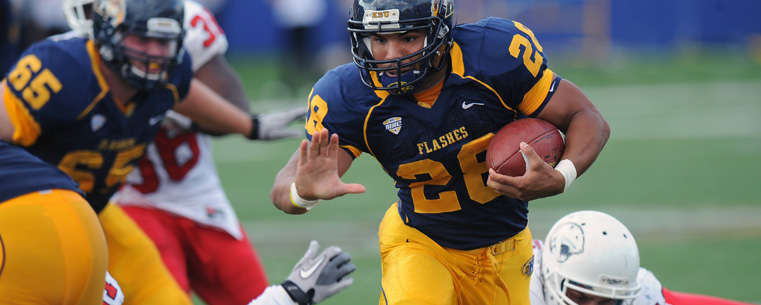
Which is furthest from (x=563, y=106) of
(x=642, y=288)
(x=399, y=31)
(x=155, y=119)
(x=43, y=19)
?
(x=43, y=19)

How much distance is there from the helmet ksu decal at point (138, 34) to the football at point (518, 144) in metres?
1.62

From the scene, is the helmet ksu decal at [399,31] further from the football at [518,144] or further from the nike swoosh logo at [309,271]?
the nike swoosh logo at [309,271]

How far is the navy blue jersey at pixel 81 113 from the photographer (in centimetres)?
385

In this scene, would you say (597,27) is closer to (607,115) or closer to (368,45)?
(607,115)

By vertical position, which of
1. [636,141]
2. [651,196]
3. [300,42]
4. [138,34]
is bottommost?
[300,42]

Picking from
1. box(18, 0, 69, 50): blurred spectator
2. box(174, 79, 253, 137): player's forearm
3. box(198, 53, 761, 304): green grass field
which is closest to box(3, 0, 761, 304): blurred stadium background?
box(198, 53, 761, 304): green grass field

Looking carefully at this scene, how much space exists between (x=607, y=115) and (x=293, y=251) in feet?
24.9

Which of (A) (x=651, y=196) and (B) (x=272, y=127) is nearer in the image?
(B) (x=272, y=127)

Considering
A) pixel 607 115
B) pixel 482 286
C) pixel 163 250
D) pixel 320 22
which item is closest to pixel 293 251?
pixel 163 250

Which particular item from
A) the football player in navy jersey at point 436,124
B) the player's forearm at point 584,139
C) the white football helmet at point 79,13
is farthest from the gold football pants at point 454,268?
the white football helmet at point 79,13

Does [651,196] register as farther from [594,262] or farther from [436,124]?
[436,124]

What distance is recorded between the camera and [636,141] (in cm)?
1159

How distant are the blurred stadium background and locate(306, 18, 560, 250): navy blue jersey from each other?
2.33 metres

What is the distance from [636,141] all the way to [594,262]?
818cm
